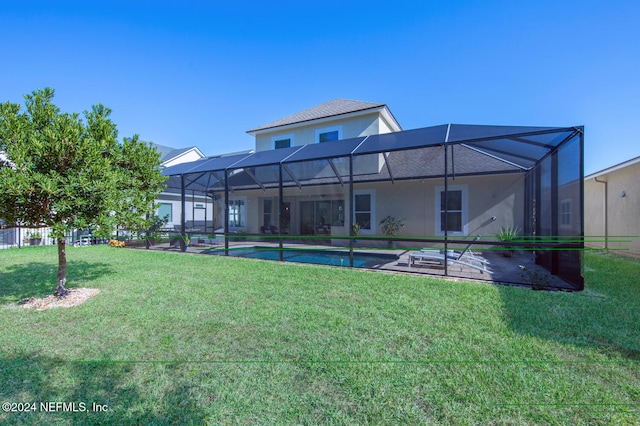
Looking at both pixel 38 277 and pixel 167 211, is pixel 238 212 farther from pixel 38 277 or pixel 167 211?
pixel 38 277

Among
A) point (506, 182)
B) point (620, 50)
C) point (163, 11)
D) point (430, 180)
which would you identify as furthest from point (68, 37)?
point (620, 50)

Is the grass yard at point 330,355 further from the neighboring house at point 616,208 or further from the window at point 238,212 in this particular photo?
the window at point 238,212

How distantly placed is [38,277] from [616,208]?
18908 mm

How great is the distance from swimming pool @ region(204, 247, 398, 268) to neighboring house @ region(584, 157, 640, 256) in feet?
28.3

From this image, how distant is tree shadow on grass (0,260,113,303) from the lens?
5172mm

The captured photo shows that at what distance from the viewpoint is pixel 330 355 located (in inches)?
112

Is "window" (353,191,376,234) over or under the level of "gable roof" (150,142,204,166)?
under

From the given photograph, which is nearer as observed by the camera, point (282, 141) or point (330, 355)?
point (330, 355)

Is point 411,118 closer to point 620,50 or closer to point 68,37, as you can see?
point 620,50

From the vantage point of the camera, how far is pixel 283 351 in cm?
293

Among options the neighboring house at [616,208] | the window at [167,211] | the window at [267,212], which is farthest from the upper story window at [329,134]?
the window at [167,211]

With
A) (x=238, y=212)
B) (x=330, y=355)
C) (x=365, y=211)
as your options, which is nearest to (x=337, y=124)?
(x=365, y=211)

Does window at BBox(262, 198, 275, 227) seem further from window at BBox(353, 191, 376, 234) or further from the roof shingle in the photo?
window at BBox(353, 191, 376, 234)

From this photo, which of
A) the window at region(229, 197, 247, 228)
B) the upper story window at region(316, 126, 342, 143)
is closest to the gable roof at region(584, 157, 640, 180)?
the upper story window at region(316, 126, 342, 143)
